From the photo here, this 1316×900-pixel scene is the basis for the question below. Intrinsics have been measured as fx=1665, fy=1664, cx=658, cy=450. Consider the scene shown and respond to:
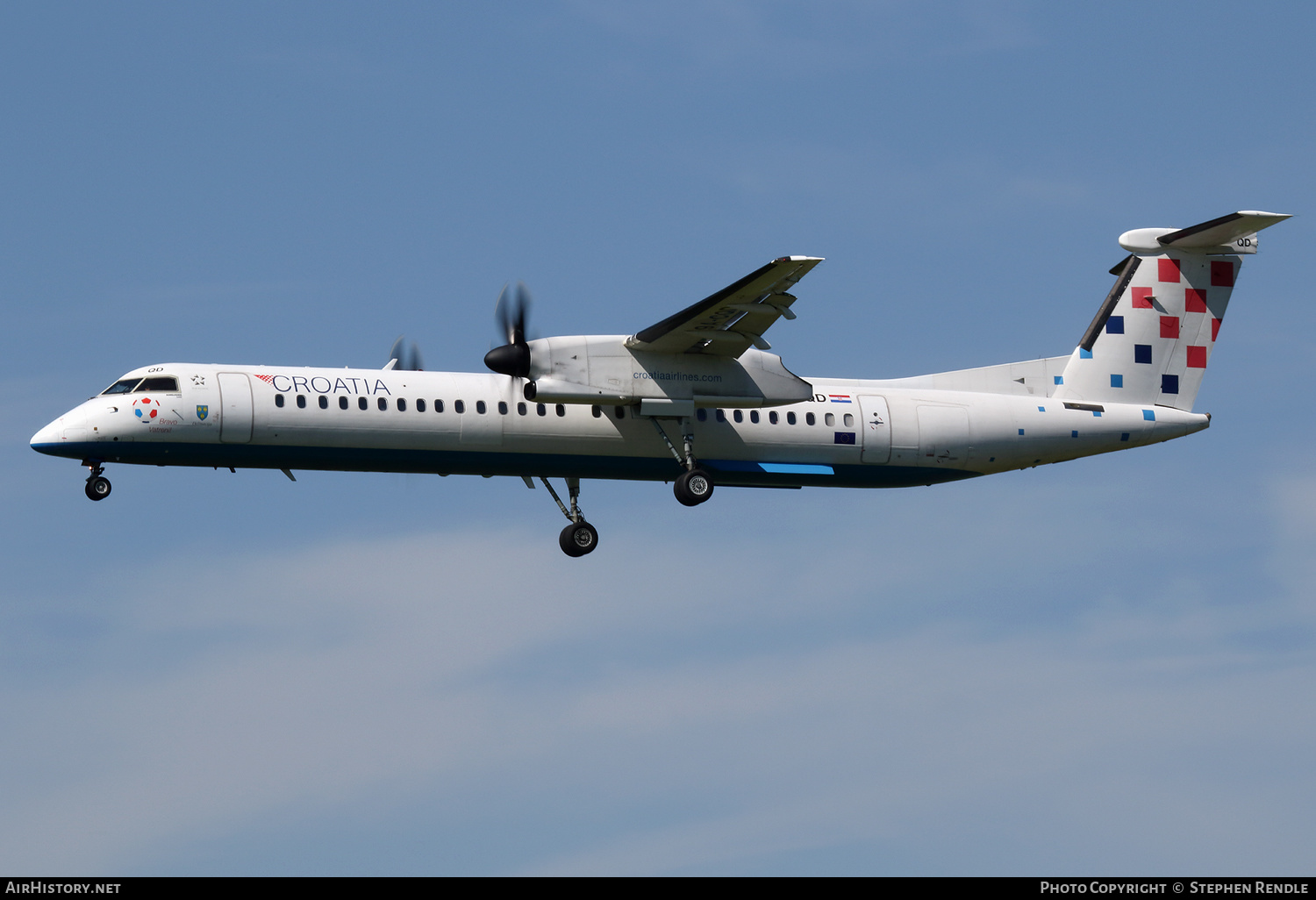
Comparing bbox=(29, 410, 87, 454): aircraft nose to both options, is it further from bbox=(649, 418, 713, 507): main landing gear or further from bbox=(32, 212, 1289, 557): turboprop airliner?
bbox=(649, 418, 713, 507): main landing gear

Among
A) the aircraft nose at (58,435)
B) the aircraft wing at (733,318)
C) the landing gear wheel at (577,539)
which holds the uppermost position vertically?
the aircraft wing at (733,318)

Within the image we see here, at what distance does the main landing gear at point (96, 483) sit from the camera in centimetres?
2575

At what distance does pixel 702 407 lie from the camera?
27875 millimetres

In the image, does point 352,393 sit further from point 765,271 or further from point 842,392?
point 842,392

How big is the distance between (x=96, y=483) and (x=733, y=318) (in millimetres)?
10328

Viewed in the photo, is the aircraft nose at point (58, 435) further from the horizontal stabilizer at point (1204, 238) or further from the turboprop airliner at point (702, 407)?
the horizontal stabilizer at point (1204, 238)

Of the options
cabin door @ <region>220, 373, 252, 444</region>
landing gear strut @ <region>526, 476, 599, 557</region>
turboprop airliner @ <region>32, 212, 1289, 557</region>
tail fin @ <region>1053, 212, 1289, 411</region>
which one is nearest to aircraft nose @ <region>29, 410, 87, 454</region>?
turboprop airliner @ <region>32, 212, 1289, 557</region>

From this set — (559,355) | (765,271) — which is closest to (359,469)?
(559,355)

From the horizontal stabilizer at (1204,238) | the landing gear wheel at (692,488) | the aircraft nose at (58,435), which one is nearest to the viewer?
the aircraft nose at (58,435)

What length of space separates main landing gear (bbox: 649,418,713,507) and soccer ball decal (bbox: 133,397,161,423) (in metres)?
7.91

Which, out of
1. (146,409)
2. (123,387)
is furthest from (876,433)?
(123,387)

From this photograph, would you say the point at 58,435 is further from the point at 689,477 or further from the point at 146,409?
the point at 689,477

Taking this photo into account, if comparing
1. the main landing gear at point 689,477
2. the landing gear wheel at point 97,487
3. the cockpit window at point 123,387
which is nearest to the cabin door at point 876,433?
the main landing gear at point 689,477

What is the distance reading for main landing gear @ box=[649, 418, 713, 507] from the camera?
27641 mm
